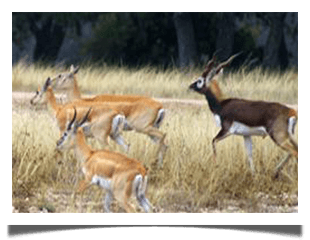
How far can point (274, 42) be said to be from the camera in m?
22.8

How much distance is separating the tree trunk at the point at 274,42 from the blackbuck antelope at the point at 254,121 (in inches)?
471

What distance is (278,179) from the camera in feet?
31.6

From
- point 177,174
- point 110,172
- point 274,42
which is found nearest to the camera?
point 110,172

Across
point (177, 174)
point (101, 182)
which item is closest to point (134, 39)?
point (177, 174)

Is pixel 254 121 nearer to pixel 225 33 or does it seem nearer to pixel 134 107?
pixel 134 107

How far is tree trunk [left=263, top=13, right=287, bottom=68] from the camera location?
22312mm

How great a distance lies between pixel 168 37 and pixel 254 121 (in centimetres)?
1520

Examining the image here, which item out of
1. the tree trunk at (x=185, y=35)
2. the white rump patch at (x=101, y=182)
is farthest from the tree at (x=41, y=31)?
the white rump patch at (x=101, y=182)

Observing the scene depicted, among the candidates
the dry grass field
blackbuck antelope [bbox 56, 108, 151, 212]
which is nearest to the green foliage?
the dry grass field

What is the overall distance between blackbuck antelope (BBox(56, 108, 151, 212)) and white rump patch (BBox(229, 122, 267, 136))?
6.36 feet

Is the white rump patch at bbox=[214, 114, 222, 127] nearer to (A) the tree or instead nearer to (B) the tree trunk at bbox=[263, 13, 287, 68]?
(B) the tree trunk at bbox=[263, 13, 287, 68]

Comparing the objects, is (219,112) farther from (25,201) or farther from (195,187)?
(25,201)

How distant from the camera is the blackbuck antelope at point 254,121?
9.77 meters

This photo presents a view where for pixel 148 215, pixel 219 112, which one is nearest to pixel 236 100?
pixel 219 112
